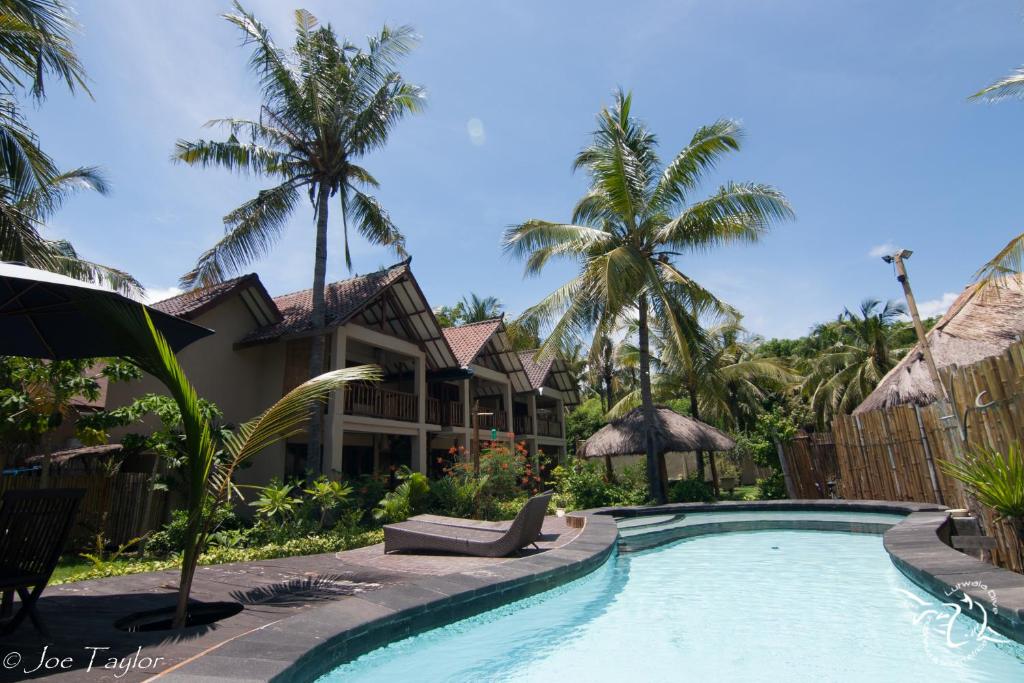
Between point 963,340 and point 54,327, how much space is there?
1550 centimetres

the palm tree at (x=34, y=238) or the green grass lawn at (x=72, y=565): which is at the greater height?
the palm tree at (x=34, y=238)

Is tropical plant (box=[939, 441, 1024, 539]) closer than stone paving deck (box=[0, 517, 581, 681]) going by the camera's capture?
No

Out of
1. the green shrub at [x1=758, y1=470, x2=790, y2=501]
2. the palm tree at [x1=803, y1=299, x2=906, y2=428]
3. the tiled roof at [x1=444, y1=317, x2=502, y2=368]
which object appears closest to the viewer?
the green shrub at [x1=758, y1=470, x2=790, y2=501]

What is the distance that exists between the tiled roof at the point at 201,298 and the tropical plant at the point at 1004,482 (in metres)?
14.4

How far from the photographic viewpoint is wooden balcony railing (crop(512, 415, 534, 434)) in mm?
24156

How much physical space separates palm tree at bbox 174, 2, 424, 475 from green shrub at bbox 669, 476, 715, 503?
10.3m

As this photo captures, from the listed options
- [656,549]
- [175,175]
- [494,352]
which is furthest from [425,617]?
[494,352]

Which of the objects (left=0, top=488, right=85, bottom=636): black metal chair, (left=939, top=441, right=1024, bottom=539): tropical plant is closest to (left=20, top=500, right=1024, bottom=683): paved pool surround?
(left=0, top=488, right=85, bottom=636): black metal chair

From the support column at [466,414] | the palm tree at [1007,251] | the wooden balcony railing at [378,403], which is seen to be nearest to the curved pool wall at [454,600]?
the palm tree at [1007,251]

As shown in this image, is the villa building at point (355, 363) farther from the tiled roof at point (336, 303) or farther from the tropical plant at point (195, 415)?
the tropical plant at point (195, 415)

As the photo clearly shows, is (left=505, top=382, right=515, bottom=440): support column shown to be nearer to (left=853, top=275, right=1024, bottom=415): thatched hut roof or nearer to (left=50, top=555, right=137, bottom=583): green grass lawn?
(left=853, top=275, right=1024, bottom=415): thatched hut roof

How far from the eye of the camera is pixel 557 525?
11.9 meters

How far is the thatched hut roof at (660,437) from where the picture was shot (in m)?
15.6

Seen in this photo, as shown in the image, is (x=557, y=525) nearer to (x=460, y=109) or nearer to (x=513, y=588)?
(x=513, y=588)
